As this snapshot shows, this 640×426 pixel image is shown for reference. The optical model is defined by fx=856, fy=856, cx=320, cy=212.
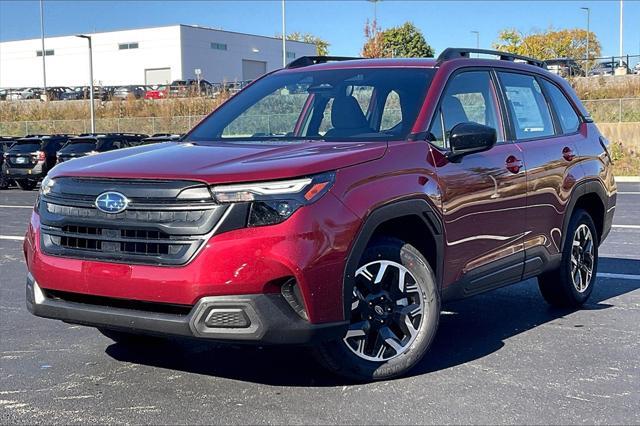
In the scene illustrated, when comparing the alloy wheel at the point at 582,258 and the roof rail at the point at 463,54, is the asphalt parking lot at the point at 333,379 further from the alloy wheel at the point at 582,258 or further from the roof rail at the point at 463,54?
the roof rail at the point at 463,54

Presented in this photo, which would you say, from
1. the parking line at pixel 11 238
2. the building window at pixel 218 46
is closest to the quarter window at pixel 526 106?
the parking line at pixel 11 238

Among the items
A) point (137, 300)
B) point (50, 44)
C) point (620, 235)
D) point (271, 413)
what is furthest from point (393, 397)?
point (50, 44)

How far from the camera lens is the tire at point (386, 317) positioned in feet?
15.0

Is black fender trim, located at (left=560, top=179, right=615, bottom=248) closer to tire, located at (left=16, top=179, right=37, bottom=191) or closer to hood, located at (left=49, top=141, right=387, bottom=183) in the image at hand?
hood, located at (left=49, top=141, right=387, bottom=183)

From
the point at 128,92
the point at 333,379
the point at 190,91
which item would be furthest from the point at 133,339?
the point at 128,92

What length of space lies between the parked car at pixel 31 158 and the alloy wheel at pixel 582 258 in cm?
1988

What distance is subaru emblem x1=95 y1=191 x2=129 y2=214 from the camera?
431 cm

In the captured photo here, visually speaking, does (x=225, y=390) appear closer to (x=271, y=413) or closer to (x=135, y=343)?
(x=271, y=413)

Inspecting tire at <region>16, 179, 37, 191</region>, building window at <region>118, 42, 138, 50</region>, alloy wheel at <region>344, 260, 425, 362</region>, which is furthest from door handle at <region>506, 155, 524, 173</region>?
building window at <region>118, 42, 138, 50</region>

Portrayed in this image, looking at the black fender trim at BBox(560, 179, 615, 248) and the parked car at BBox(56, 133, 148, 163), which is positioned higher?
the parked car at BBox(56, 133, 148, 163)

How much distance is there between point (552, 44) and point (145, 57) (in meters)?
38.6

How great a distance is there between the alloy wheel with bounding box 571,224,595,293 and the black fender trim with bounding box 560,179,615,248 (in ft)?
0.75

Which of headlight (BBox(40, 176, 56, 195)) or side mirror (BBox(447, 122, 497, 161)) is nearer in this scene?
headlight (BBox(40, 176, 56, 195))

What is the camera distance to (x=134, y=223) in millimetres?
4273
